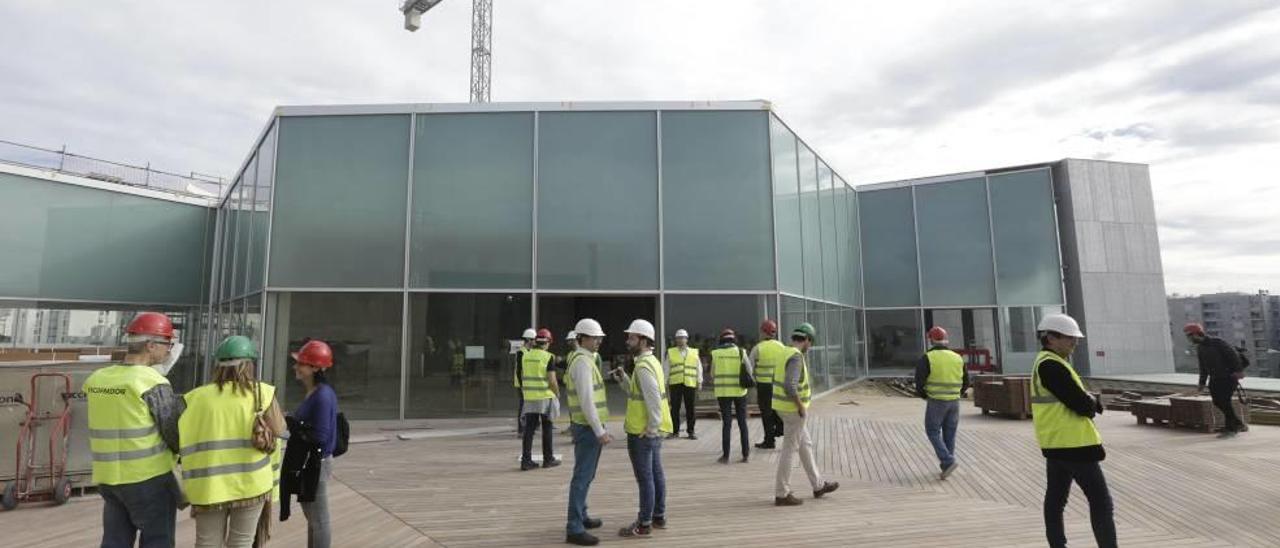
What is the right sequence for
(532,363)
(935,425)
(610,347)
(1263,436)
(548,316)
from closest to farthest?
1. (935,425)
2. (532,363)
3. (1263,436)
4. (548,316)
5. (610,347)

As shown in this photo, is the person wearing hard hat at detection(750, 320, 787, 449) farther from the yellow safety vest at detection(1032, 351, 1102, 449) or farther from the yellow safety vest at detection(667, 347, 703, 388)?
the yellow safety vest at detection(1032, 351, 1102, 449)

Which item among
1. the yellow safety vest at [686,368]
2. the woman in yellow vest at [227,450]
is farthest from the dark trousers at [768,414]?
the woman in yellow vest at [227,450]

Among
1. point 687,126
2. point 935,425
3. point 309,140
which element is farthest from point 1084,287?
A: point 309,140

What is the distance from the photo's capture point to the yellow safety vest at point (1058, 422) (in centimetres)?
395

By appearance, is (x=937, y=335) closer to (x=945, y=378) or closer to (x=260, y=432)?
(x=945, y=378)

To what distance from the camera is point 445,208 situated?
11867 millimetres

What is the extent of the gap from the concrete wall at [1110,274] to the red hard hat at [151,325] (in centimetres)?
2157

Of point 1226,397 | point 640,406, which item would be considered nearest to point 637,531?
point 640,406

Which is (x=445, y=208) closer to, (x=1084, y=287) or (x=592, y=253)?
(x=592, y=253)

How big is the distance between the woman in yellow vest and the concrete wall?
69.7 feet

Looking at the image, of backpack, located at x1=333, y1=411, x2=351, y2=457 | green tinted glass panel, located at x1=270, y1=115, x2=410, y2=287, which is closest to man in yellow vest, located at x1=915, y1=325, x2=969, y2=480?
backpack, located at x1=333, y1=411, x2=351, y2=457

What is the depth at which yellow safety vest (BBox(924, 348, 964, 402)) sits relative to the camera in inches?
270

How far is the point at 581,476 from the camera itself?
4.84m

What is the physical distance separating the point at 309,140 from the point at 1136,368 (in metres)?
23.0
